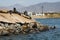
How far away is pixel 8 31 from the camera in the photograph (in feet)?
156

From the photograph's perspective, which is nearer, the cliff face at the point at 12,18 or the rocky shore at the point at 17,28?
the rocky shore at the point at 17,28

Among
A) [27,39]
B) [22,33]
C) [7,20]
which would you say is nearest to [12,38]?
[27,39]

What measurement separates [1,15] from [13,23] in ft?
13.2

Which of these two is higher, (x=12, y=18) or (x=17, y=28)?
(x=12, y=18)

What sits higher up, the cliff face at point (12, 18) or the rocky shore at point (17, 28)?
the cliff face at point (12, 18)

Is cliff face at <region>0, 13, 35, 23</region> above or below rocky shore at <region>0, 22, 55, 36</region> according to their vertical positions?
above

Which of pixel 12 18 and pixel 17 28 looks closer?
pixel 17 28

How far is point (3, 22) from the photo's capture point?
5116cm

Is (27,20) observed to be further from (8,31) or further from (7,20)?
(8,31)

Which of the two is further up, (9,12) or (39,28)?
(9,12)

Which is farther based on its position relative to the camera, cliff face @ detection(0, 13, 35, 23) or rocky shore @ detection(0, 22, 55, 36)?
cliff face @ detection(0, 13, 35, 23)

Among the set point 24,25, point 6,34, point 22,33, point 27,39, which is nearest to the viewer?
point 27,39

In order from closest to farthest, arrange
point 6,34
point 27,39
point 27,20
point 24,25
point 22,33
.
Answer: point 27,39
point 6,34
point 22,33
point 24,25
point 27,20

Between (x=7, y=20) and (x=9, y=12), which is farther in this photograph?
(x=9, y=12)
